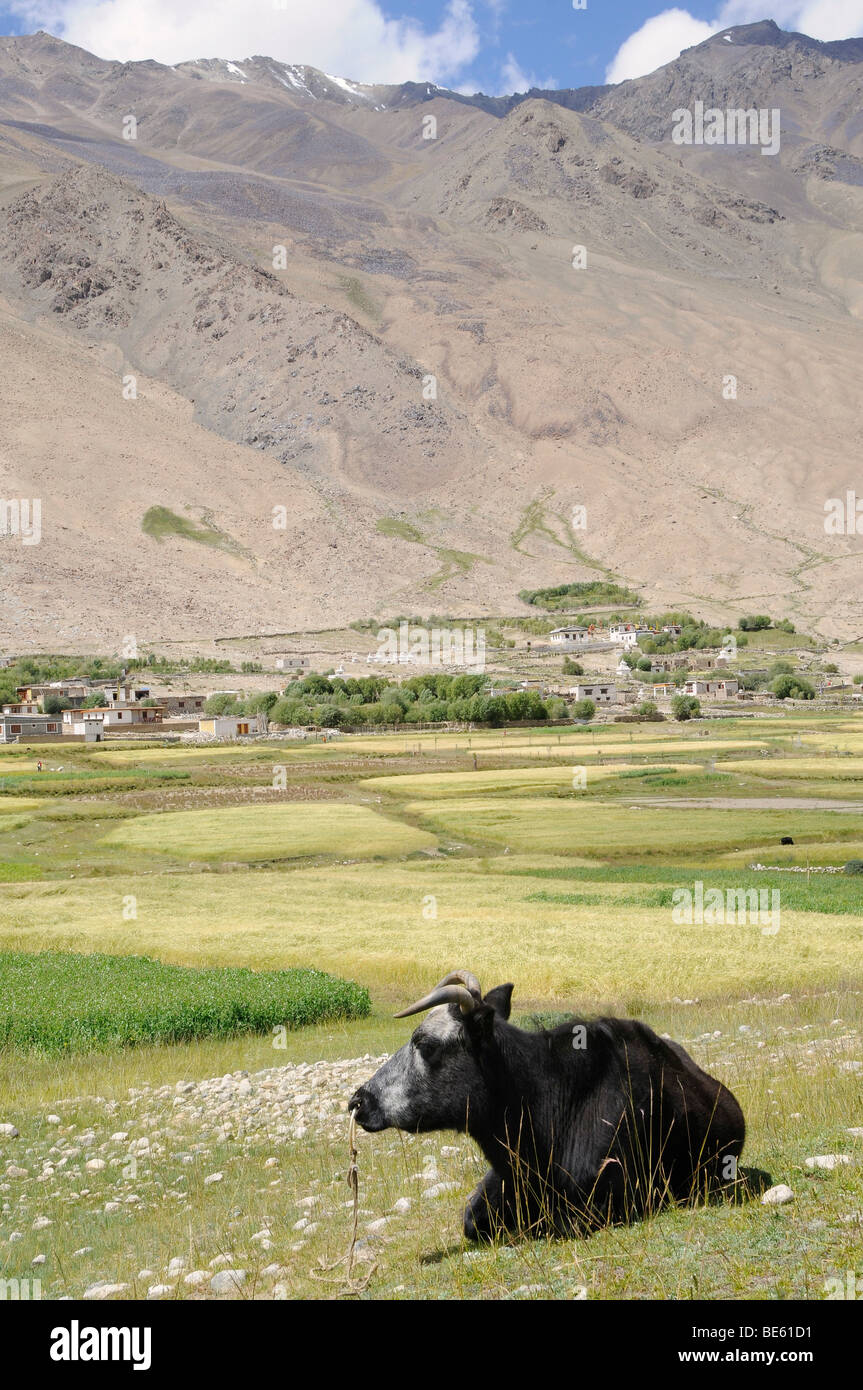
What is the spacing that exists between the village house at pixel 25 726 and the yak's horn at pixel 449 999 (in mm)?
114479

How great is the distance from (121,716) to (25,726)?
10.4m

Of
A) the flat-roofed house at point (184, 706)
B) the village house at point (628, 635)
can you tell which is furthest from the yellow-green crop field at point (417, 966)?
the village house at point (628, 635)

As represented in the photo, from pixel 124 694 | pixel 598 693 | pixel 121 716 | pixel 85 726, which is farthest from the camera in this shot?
pixel 598 693

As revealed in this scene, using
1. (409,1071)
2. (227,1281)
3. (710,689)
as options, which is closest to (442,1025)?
(409,1071)

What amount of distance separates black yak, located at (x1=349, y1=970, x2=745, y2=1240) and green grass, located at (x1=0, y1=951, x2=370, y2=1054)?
44.9 feet

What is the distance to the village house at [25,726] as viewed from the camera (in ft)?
382

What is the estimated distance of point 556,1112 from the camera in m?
8.48

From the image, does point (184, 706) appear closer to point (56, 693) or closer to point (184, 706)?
point (184, 706)

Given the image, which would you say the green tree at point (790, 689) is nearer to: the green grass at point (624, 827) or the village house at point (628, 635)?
the village house at point (628, 635)

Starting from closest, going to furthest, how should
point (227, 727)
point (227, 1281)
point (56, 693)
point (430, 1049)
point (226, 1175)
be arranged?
point (430, 1049), point (227, 1281), point (226, 1175), point (227, 727), point (56, 693)

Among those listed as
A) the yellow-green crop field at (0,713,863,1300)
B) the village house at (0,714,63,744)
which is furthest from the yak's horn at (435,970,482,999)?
the village house at (0,714,63,744)

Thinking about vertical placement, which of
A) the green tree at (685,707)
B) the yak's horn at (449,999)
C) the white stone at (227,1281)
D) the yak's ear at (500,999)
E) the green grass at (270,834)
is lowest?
the green grass at (270,834)
